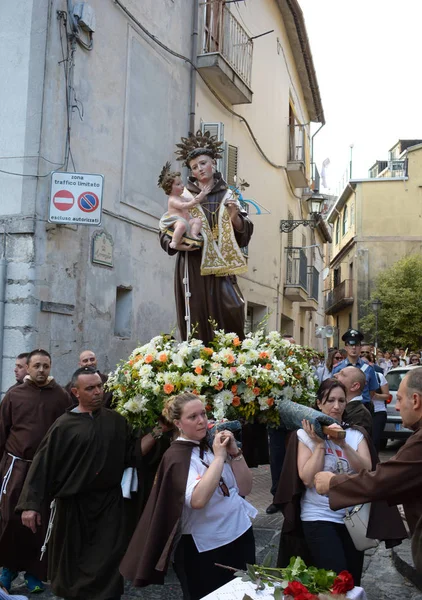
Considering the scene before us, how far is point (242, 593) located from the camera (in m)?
3.04

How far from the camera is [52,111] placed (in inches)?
354

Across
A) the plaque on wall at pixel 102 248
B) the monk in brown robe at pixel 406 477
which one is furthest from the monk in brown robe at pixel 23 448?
the plaque on wall at pixel 102 248

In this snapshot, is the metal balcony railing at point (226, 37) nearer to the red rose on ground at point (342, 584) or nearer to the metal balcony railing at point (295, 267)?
the metal balcony railing at point (295, 267)

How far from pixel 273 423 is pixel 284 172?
17254 millimetres

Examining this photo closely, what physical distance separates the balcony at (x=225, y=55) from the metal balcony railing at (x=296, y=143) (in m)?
6.41

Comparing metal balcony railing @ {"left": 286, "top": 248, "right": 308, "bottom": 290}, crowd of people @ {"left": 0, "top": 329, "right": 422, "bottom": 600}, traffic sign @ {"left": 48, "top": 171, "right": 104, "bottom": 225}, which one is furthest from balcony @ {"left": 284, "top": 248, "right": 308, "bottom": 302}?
crowd of people @ {"left": 0, "top": 329, "right": 422, "bottom": 600}

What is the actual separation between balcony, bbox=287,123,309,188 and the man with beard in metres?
17.7

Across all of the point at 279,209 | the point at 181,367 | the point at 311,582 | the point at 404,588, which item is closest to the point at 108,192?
the point at 181,367

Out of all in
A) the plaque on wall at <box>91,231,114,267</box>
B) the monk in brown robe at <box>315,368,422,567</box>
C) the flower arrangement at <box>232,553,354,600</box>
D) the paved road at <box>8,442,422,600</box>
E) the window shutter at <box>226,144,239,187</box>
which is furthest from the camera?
the window shutter at <box>226,144,239,187</box>

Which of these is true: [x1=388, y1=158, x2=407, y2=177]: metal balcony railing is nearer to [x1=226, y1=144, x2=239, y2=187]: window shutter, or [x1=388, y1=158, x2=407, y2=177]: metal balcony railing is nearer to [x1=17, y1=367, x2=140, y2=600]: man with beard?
[x1=226, y1=144, x2=239, y2=187]: window shutter

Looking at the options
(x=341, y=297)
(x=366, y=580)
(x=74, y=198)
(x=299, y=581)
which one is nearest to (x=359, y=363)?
(x=366, y=580)

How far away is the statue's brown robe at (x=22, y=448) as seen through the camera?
5.46 meters

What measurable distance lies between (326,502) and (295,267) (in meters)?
18.8

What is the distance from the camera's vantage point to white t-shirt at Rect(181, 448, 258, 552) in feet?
12.1
